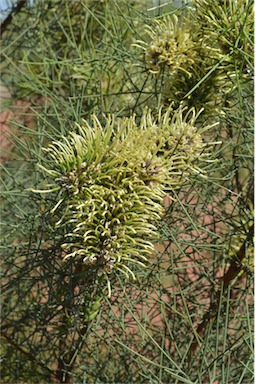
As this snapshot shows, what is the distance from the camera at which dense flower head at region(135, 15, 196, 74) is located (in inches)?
15.4

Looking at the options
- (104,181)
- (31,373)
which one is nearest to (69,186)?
(104,181)

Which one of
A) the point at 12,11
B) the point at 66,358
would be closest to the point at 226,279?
the point at 66,358

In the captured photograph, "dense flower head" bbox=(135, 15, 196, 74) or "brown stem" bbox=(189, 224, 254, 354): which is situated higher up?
"dense flower head" bbox=(135, 15, 196, 74)

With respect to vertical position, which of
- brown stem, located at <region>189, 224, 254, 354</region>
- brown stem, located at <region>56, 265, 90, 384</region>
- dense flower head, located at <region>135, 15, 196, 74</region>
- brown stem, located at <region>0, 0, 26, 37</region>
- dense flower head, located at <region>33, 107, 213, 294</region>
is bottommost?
brown stem, located at <region>56, 265, 90, 384</region>

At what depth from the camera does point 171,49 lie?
393 mm

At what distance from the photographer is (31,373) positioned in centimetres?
56

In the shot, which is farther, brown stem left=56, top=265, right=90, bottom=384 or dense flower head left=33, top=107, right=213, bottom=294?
brown stem left=56, top=265, right=90, bottom=384

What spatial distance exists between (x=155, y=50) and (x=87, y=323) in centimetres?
18

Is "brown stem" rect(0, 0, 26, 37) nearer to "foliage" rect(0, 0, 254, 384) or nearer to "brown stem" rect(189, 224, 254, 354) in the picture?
"foliage" rect(0, 0, 254, 384)

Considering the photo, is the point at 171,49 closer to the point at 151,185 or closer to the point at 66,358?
the point at 151,185

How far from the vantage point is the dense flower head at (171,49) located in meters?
0.39

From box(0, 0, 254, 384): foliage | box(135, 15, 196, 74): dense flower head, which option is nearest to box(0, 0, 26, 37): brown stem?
box(0, 0, 254, 384): foliage

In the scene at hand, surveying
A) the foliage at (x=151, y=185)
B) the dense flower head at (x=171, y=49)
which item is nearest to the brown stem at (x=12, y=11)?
the foliage at (x=151, y=185)

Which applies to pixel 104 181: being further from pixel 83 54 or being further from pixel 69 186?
pixel 83 54
